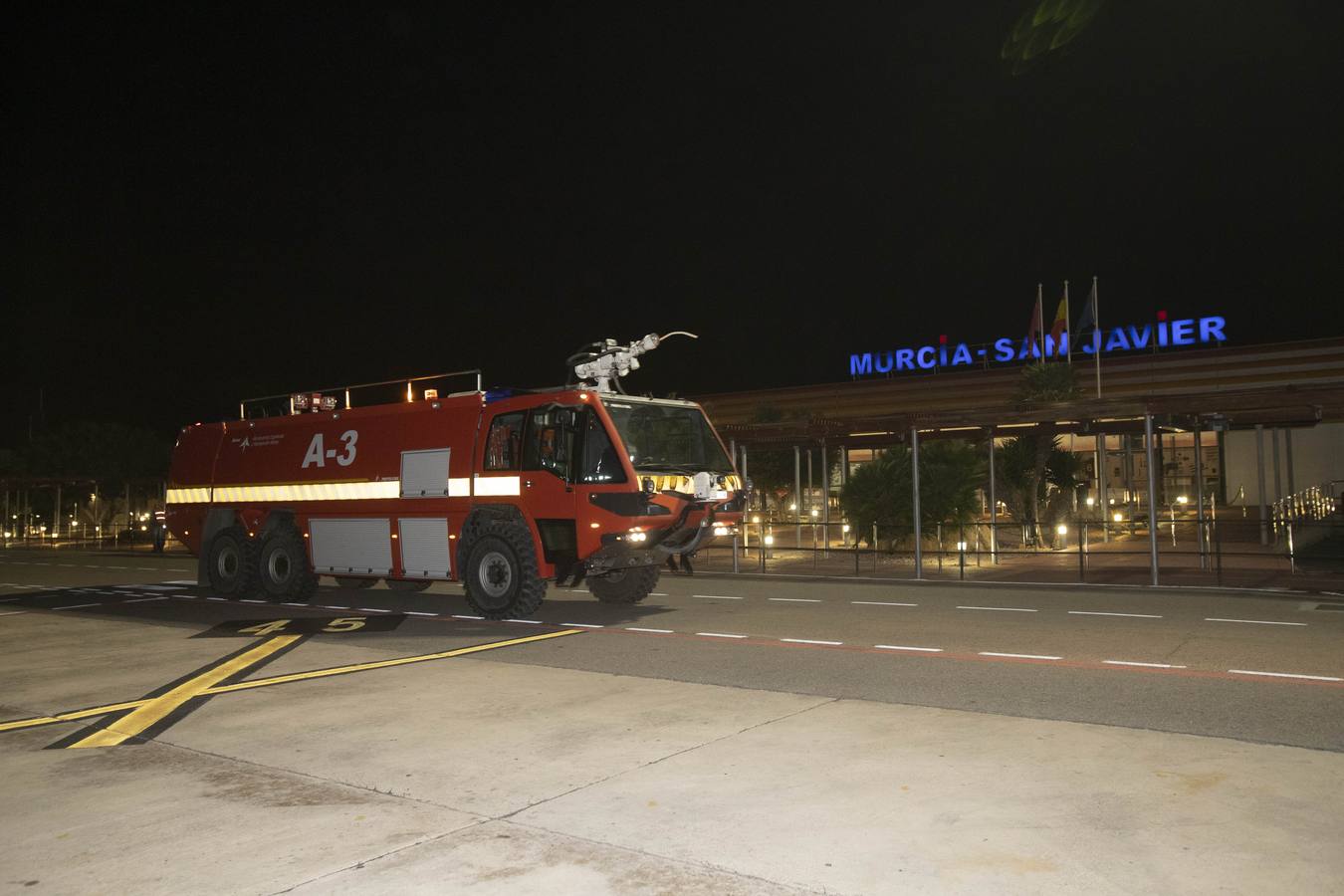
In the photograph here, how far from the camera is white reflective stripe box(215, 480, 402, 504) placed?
597 inches

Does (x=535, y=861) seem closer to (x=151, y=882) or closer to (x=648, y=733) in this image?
(x=151, y=882)

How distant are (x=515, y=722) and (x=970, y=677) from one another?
4116mm

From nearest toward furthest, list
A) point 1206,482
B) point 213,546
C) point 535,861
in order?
point 535,861, point 213,546, point 1206,482

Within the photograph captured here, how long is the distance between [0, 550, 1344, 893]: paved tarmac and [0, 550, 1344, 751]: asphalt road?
71 mm

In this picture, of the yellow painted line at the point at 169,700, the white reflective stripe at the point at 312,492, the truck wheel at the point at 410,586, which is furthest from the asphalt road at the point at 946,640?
the white reflective stripe at the point at 312,492

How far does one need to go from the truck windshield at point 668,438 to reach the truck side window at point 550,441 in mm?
613

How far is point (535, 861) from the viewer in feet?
14.7

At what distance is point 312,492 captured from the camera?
1630cm

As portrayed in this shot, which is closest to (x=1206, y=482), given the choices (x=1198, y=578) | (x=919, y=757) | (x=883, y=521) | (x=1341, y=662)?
(x=883, y=521)

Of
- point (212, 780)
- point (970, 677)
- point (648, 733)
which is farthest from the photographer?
point (970, 677)

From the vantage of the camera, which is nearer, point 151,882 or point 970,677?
point 151,882

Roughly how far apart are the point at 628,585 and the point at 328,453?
5460 mm

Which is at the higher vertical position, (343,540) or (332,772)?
(343,540)

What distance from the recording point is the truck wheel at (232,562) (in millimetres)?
16719
